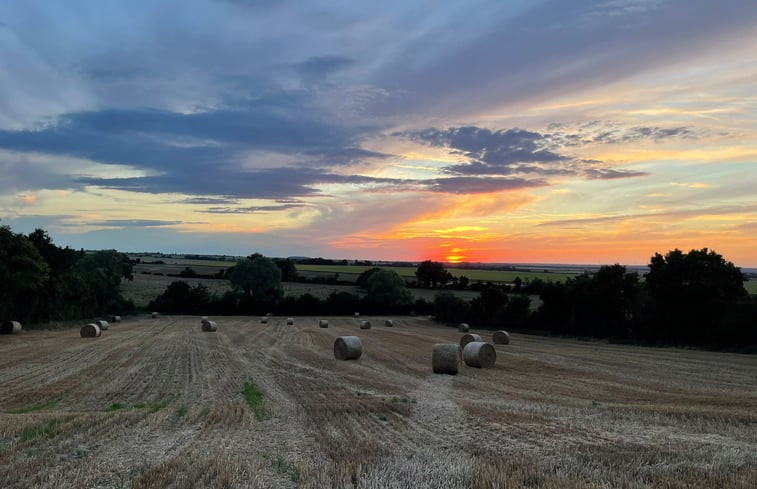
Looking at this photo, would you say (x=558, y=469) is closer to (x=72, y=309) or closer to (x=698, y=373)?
(x=698, y=373)

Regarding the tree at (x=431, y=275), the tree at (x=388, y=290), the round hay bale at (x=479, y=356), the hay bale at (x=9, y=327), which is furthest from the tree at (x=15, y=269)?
the tree at (x=431, y=275)

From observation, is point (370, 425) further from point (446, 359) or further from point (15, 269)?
point (15, 269)

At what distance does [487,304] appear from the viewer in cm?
5338

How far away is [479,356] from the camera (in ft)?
72.1

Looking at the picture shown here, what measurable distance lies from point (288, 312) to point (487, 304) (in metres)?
25.5

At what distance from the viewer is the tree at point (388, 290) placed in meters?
76.8

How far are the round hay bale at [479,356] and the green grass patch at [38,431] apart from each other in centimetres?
1492

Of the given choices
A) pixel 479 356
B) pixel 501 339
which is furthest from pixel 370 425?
pixel 501 339

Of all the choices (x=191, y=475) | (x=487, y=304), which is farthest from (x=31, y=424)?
(x=487, y=304)

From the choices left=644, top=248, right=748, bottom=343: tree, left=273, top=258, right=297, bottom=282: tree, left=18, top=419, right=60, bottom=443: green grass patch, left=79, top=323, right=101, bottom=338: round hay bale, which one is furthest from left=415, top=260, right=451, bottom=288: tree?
left=18, top=419, right=60, bottom=443: green grass patch

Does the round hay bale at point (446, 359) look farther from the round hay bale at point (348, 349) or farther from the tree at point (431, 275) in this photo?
the tree at point (431, 275)

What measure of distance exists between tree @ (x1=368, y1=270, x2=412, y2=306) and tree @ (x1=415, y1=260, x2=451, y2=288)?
1959cm

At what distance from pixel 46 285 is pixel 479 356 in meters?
38.0

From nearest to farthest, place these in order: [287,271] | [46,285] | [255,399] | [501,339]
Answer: [255,399] → [501,339] → [46,285] → [287,271]
